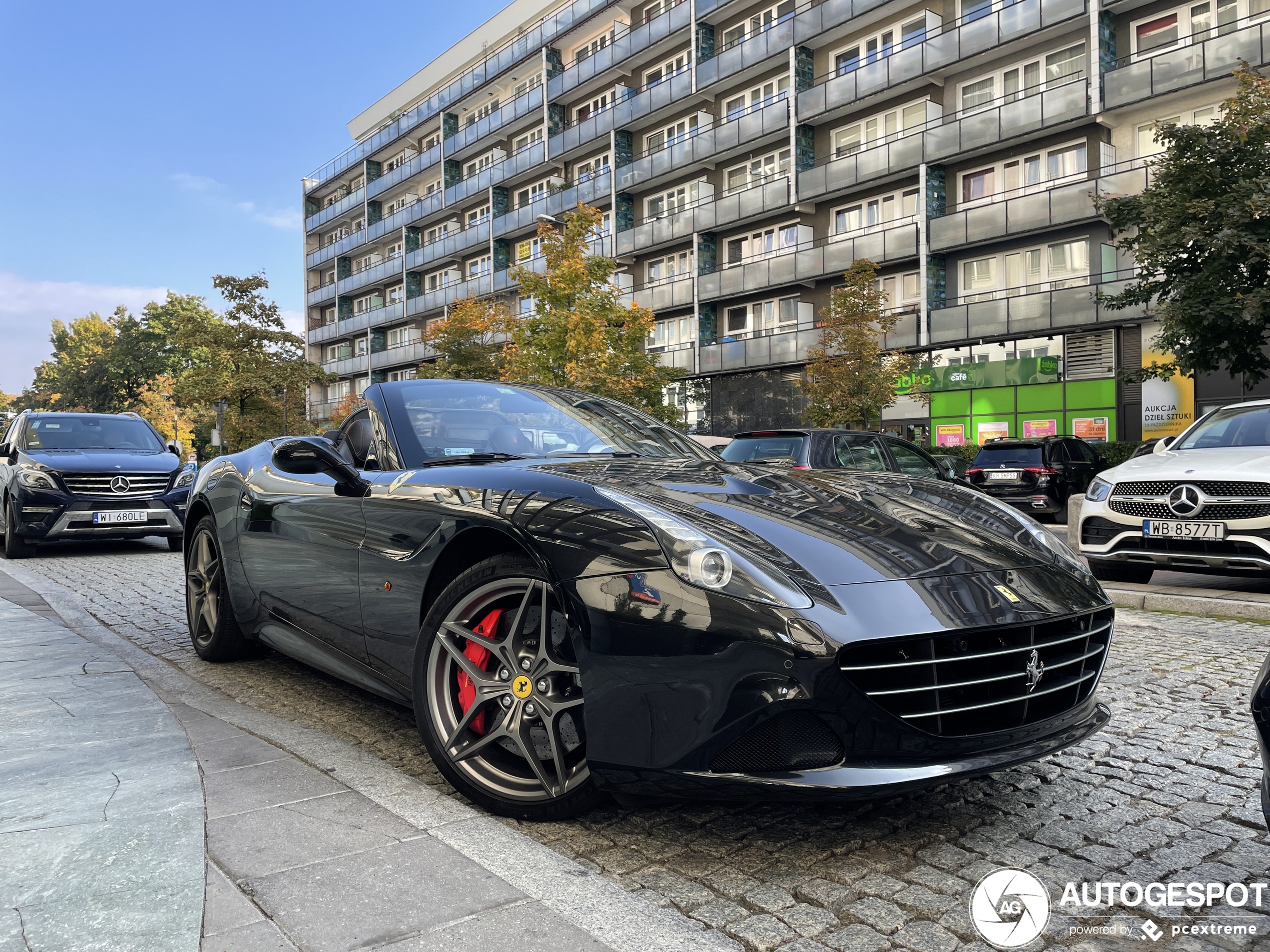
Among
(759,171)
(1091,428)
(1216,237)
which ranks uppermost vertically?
(759,171)

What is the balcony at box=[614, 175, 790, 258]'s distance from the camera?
30562 mm

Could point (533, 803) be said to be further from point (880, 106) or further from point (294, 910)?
point (880, 106)

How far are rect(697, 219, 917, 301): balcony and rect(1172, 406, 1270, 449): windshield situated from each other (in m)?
19.8

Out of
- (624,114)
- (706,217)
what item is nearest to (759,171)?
(706,217)

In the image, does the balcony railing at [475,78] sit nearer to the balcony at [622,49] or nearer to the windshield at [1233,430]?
the balcony at [622,49]

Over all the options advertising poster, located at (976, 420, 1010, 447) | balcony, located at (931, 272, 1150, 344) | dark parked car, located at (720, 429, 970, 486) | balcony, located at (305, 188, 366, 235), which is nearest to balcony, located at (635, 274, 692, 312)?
balcony, located at (931, 272, 1150, 344)

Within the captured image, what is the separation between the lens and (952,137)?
25703 millimetres

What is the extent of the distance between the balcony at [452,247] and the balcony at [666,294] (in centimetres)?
1248

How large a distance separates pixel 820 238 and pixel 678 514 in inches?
1132

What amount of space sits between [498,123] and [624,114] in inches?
405

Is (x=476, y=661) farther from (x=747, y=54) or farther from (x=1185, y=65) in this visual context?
(x=747, y=54)

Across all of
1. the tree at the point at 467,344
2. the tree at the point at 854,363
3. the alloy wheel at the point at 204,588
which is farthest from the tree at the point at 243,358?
the alloy wheel at the point at 204,588

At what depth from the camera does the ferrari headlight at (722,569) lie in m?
2.28

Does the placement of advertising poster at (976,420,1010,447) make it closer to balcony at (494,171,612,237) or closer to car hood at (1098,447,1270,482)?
balcony at (494,171,612,237)
